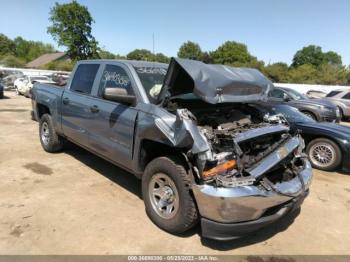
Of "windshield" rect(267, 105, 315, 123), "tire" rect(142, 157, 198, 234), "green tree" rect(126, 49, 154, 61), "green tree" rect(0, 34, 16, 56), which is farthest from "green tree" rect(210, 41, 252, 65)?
"tire" rect(142, 157, 198, 234)

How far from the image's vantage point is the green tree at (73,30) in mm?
55500

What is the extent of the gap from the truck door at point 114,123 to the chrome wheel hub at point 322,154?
4261mm

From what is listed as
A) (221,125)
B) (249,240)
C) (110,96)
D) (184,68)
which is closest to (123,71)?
(110,96)

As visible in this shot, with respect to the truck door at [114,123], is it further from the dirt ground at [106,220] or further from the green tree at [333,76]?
the green tree at [333,76]

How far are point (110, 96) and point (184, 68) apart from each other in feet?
3.45

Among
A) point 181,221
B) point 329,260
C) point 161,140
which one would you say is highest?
point 161,140

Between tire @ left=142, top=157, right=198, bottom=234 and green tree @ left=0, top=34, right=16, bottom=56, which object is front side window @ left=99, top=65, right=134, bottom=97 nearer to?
tire @ left=142, top=157, right=198, bottom=234

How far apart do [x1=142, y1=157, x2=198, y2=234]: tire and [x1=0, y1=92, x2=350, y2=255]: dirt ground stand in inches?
7.0

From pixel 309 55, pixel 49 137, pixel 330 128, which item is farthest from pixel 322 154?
pixel 309 55

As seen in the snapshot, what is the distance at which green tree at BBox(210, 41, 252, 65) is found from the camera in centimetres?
7350

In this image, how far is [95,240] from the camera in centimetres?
367

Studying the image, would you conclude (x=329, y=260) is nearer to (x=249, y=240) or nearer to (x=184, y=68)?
(x=249, y=240)

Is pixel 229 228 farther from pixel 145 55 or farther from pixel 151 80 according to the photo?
pixel 145 55

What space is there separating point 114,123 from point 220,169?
1773 mm
